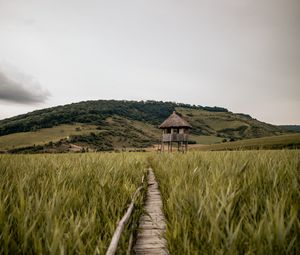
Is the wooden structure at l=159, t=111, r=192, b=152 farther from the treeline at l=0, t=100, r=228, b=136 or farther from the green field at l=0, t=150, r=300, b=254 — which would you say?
the treeline at l=0, t=100, r=228, b=136

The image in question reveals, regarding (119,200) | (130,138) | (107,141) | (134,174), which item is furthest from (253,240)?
(130,138)

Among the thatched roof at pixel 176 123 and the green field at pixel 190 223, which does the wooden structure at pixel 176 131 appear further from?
the green field at pixel 190 223

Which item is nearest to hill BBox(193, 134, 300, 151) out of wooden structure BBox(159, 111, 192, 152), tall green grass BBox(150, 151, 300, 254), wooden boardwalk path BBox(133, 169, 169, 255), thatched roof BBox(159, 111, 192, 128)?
wooden structure BBox(159, 111, 192, 152)

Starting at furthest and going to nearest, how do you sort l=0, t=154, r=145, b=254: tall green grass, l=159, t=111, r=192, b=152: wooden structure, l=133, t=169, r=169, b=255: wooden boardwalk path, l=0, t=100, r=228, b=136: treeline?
l=0, t=100, r=228, b=136: treeline → l=159, t=111, r=192, b=152: wooden structure → l=133, t=169, r=169, b=255: wooden boardwalk path → l=0, t=154, r=145, b=254: tall green grass

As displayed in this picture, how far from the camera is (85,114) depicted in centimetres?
13025

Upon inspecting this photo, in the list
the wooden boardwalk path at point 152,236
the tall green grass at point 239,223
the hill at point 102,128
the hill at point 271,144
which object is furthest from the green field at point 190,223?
the hill at point 102,128

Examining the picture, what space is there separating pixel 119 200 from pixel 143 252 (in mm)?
1044

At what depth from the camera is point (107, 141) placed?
9588 centimetres

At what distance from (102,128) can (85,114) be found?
836 inches

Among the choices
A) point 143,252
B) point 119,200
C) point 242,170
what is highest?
point 242,170

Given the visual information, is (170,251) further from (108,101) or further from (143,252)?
(108,101)

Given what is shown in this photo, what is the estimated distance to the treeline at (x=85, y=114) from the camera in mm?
108875

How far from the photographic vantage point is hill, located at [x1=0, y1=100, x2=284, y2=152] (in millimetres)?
Answer: 85188

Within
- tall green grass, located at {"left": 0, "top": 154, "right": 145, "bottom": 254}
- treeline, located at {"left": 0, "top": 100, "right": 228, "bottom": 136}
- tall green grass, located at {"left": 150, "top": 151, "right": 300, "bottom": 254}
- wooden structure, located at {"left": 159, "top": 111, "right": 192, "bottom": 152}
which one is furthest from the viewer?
treeline, located at {"left": 0, "top": 100, "right": 228, "bottom": 136}
